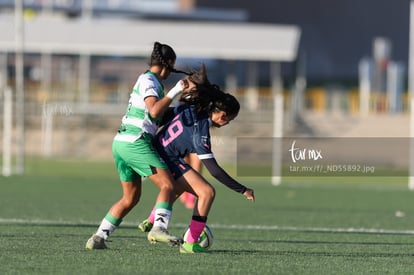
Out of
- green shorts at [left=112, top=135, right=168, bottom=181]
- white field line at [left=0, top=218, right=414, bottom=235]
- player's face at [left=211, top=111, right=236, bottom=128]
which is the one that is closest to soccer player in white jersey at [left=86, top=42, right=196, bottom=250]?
green shorts at [left=112, top=135, right=168, bottom=181]

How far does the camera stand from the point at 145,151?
444 inches

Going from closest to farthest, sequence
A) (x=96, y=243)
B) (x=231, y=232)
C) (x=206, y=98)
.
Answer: (x=206, y=98)
(x=96, y=243)
(x=231, y=232)

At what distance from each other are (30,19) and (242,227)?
3441cm

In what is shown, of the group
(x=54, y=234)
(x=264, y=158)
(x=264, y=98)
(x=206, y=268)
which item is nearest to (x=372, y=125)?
(x=264, y=98)

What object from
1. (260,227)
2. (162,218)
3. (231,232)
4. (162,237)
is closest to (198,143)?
(162,218)

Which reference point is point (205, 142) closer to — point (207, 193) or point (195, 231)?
point (207, 193)

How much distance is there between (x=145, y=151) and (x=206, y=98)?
29.6 inches

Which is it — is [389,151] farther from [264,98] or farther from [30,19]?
[30,19]

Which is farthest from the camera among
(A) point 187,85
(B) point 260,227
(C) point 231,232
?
(B) point 260,227

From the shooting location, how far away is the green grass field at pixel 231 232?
33.9 ft

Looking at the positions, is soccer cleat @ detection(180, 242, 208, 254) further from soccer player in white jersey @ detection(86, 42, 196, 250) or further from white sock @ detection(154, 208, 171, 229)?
white sock @ detection(154, 208, 171, 229)

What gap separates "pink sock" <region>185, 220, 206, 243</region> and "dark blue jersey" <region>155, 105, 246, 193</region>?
475 millimetres

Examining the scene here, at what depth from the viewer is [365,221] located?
55.7ft

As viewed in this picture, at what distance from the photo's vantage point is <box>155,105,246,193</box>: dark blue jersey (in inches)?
441
